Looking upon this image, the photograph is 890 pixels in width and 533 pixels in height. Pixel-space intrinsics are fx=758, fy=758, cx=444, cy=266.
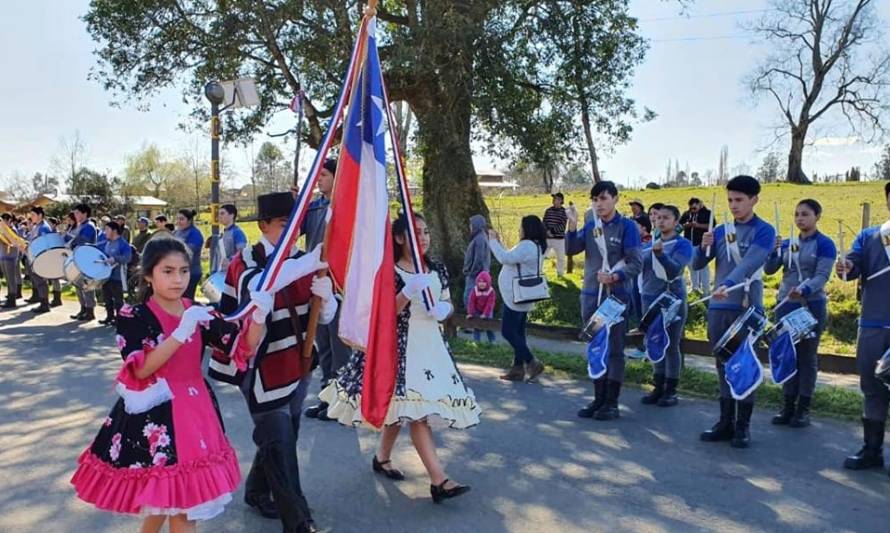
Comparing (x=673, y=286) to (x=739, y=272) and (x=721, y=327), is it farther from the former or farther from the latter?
(x=739, y=272)

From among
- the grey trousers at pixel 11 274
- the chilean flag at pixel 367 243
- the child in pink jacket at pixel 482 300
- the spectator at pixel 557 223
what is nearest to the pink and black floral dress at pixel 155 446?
the chilean flag at pixel 367 243

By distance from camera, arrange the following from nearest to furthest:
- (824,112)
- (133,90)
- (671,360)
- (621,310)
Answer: (621,310) < (671,360) < (133,90) < (824,112)

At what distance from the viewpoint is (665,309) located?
24.3 feet

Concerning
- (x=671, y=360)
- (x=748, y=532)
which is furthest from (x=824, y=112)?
(x=748, y=532)

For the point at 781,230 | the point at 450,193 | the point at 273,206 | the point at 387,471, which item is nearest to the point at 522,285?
the point at 387,471

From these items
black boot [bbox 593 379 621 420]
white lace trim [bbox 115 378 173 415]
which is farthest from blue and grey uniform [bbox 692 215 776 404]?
white lace trim [bbox 115 378 173 415]

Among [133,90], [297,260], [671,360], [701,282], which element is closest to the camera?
[297,260]

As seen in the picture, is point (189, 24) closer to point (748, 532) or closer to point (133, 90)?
point (133, 90)

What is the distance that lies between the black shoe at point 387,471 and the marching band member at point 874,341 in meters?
3.20

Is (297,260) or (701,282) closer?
(297,260)

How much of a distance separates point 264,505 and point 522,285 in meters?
4.22

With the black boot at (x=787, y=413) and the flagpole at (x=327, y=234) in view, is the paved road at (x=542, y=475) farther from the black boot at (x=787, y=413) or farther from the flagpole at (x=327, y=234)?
the flagpole at (x=327, y=234)

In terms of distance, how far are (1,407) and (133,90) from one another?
10.5m

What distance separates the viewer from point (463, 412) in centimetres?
486
